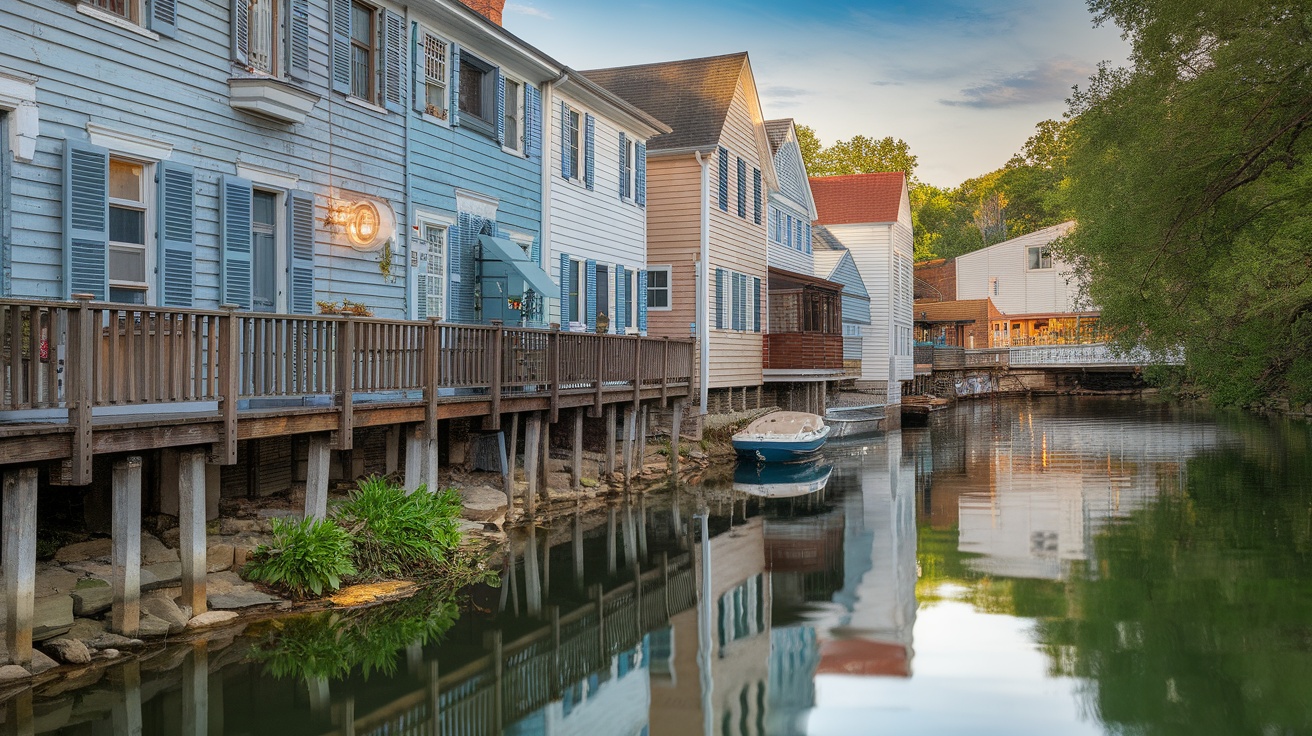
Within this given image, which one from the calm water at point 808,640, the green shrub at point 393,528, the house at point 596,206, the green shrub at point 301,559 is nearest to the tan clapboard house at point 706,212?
the house at point 596,206

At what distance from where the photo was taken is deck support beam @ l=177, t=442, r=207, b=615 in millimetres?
11672

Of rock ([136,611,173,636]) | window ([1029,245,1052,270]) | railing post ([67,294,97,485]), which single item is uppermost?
window ([1029,245,1052,270])

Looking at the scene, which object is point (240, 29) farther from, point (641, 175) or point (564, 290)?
point (641, 175)

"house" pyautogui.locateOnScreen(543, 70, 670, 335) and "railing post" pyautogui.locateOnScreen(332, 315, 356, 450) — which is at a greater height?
"house" pyautogui.locateOnScreen(543, 70, 670, 335)

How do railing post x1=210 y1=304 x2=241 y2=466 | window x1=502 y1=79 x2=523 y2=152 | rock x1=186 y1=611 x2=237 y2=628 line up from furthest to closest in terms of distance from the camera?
window x1=502 y1=79 x2=523 y2=152, rock x1=186 y1=611 x2=237 y2=628, railing post x1=210 y1=304 x2=241 y2=466

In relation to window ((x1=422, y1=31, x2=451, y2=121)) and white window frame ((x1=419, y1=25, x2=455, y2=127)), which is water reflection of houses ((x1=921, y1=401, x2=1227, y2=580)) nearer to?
white window frame ((x1=419, y1=25, x2=455, y2=127))

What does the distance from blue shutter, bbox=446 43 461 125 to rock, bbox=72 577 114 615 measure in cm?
1043

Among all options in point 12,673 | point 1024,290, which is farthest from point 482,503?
point 1024,290

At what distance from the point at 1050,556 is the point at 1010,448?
855 inches

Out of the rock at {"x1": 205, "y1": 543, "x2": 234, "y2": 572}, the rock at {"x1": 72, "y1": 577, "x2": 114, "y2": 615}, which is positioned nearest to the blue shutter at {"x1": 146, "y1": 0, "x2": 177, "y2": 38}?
the rock at {"x1": 205, "y1": 543, "x2": 234, "y2": 572}

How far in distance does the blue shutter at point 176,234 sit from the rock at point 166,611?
3.45 metres

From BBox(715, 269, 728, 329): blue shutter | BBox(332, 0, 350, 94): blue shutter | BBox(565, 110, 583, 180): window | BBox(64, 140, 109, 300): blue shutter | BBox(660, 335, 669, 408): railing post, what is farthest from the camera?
BBox(715, 269, 728, 329): blue shutter

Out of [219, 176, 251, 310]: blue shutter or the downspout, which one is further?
the downspout

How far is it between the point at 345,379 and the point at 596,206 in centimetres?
1313
